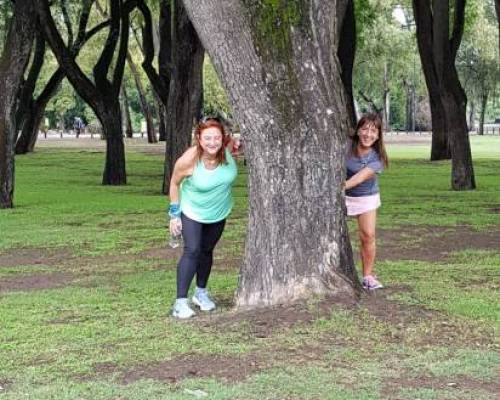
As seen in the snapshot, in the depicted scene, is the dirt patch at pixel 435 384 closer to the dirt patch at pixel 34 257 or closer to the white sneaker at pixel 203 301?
the white sneaker at pixel 203 301

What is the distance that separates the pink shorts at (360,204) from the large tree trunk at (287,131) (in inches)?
31.1

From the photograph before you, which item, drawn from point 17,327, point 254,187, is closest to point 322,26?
point 254,187

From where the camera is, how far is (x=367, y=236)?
7383mm

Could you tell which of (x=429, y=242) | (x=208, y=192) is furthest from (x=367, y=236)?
(x=429, y=242)

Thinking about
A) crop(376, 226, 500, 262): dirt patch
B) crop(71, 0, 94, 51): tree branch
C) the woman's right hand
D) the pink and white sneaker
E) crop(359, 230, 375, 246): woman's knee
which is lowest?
crop(376, 226, 500, 262): dirt patch

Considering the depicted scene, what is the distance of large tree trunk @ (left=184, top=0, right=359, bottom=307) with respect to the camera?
20.5 feet

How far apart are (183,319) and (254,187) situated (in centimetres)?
111

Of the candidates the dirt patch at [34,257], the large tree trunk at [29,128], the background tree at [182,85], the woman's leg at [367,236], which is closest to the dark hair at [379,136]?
the woman's leg at [367,236]

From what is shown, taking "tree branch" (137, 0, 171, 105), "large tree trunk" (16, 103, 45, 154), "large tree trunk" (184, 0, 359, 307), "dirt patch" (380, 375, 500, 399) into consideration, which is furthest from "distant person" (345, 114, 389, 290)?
"large tree trunk" (16, 103, 45, 154)

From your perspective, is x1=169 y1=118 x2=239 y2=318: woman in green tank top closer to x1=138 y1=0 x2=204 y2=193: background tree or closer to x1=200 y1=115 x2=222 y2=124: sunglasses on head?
x1=200 y1=115 x2=222 y2=124: sunglasses on head

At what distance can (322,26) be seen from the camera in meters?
6.35

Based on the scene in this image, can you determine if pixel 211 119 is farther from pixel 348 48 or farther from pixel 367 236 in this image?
pixel 348 48

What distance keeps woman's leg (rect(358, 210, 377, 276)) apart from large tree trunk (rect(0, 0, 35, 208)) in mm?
8789

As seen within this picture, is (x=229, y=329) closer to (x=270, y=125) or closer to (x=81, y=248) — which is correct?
(x=270, y=125)
